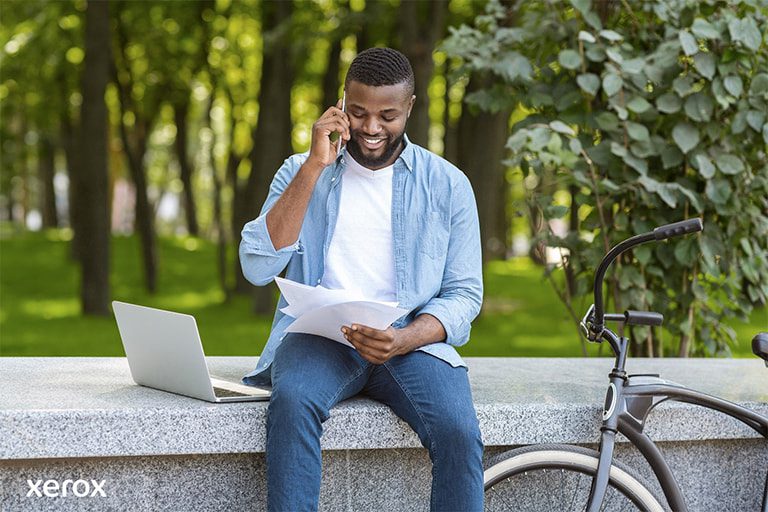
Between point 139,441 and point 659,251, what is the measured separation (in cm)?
319

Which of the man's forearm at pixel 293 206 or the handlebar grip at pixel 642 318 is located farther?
the man's forearm at pixel 293 206

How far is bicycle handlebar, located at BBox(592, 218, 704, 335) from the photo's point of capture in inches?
124

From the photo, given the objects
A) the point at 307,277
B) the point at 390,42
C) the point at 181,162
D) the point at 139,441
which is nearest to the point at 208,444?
the point at 139,441

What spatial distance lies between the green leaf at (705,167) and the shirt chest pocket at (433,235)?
2.00 metres

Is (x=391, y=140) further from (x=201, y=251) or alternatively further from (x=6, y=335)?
(x=201, y=251)

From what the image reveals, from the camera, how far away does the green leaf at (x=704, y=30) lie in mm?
5273

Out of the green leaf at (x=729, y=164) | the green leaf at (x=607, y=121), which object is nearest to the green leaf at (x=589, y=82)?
the green leaf at (x=607, y=121)

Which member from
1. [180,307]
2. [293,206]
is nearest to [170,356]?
[293,206]

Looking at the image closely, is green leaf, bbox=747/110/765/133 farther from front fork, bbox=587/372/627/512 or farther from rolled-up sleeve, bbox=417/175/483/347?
front fork, bbox=587/372/627/512

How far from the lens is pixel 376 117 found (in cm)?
373

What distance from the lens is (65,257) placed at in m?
22.8

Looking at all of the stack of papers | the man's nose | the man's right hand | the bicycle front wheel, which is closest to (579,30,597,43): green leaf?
the man's nose

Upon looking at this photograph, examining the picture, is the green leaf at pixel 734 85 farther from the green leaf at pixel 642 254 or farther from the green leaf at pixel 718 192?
the green leaf at pixel 642 254

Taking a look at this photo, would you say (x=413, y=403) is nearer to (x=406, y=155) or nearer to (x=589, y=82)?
(x=406, y=155)
